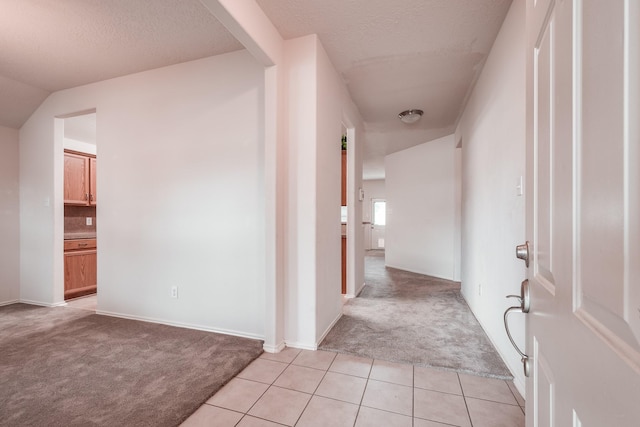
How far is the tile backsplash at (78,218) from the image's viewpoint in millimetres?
4289

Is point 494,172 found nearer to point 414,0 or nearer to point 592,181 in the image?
point 414,0

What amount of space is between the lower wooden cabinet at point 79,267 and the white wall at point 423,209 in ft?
16.6

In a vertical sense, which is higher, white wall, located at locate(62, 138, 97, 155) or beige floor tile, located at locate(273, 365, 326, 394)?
white wall, located at locate(62, 138, 97, 155)

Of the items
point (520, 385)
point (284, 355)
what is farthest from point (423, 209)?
point (284, 355)

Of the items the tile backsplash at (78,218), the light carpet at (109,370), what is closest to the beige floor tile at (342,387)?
the light carpet at (109,370)

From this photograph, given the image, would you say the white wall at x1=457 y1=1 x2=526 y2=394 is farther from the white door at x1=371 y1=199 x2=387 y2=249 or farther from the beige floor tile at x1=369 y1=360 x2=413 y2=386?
the white door at x1=371 y1=199 x2=387 y2=249

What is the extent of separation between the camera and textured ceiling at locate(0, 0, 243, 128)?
80.4 inches

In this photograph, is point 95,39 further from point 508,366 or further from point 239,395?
point 508,366

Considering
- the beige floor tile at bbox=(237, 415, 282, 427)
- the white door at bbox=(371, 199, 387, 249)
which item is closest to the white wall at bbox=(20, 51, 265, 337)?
the beige floor tile at bbox=(237, 415, 282, 427)

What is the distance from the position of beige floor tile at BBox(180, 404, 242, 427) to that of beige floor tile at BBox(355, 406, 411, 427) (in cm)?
64

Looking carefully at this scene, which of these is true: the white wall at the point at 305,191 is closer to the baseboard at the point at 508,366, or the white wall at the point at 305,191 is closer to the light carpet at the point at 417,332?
the light carpet at the point at 417,332

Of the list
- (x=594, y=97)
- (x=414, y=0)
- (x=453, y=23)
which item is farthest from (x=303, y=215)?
(x=594, y=97)

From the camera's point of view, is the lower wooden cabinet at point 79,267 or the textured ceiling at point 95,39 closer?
the textured ceiling at point 95,39

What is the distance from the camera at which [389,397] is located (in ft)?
5.58
